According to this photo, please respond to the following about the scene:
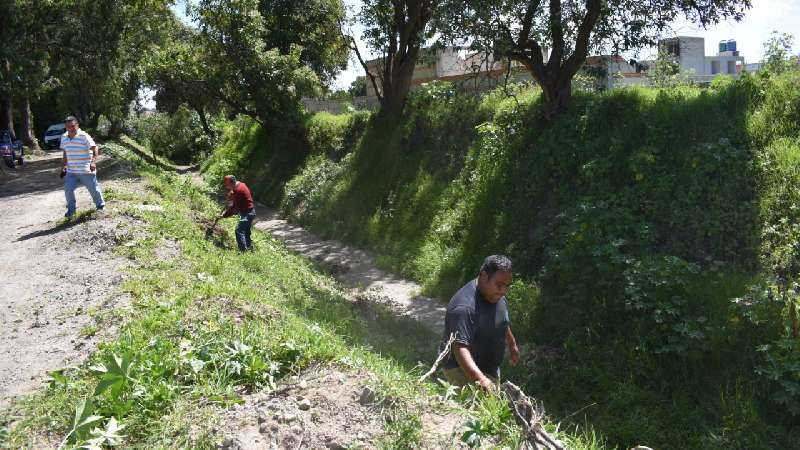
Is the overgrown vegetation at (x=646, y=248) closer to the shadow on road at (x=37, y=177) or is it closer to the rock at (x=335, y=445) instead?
the rock at (x=335, y=445)

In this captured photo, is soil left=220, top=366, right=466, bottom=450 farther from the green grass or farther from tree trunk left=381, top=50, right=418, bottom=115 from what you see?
tree trunk left=381, top=50, right=418, bottom=115

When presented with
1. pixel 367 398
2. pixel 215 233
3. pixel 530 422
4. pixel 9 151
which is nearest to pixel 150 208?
pixel 215 233

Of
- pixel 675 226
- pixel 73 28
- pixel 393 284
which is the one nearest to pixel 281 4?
pixel 73 28

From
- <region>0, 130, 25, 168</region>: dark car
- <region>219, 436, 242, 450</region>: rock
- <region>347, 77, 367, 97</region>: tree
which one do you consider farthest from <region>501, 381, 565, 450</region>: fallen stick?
<region>347, 77, 367, 97</region>: tree

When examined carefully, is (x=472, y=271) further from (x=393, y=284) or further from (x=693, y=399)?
(x=693, y=399)

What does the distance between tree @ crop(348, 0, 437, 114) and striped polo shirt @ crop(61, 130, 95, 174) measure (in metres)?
9.17

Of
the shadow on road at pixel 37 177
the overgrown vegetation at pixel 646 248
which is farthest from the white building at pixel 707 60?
the shadow on road at pixel 37 177

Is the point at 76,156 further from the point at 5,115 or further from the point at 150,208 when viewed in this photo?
the point at 5,115

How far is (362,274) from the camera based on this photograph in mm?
13516

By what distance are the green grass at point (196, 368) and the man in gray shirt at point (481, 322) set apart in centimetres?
33

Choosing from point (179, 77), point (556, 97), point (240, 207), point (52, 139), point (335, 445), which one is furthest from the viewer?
point (52, 139)

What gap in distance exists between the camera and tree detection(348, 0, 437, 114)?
18.2 metres

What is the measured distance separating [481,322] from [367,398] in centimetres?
105

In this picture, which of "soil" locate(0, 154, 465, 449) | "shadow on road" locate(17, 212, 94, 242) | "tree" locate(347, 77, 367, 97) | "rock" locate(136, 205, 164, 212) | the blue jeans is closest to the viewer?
"soil" locate(0, 154, 465, 449)
